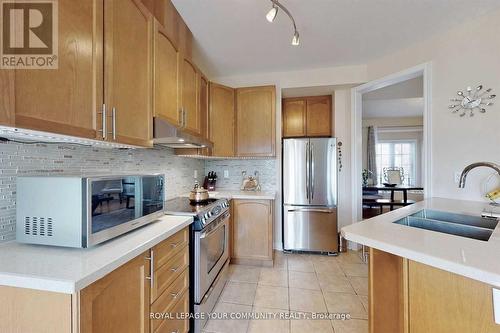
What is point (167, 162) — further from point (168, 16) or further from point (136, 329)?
point (136, 329)

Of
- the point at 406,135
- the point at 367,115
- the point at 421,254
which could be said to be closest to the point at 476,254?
the point at 421,254

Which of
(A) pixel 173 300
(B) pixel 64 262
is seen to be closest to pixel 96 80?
(B) pixel 64 262

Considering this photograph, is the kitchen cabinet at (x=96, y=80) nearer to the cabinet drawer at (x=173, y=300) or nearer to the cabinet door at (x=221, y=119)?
Answer: the cabinet drawer at (x=173, y=300)

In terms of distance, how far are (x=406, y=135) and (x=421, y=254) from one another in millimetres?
6385

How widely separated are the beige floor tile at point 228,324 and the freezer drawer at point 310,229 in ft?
4.46

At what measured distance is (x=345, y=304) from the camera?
1.98m

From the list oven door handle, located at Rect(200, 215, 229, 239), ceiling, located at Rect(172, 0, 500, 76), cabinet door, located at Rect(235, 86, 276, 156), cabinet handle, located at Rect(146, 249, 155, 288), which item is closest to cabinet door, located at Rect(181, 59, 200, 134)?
ceiling, located at Rect(172, 0, 500, 76)

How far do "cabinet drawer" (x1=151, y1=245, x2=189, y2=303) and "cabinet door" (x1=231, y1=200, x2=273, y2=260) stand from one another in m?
1.19

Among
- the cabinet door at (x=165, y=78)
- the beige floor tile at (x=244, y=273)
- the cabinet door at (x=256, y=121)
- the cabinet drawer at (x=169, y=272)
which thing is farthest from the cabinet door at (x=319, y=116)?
the cabinet drawer at (x=169, y=272)

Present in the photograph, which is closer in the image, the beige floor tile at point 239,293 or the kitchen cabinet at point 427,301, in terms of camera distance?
the kitchen cabinet at point 427,301

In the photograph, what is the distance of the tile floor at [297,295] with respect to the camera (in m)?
1.72

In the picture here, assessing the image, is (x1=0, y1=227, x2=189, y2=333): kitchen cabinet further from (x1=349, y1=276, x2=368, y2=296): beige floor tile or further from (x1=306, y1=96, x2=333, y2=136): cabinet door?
(x1=306, y1=96, x2=333, y2=136): cabinet door

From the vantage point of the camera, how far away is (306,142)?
10.0 ft

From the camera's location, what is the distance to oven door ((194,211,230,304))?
162 centimetres
